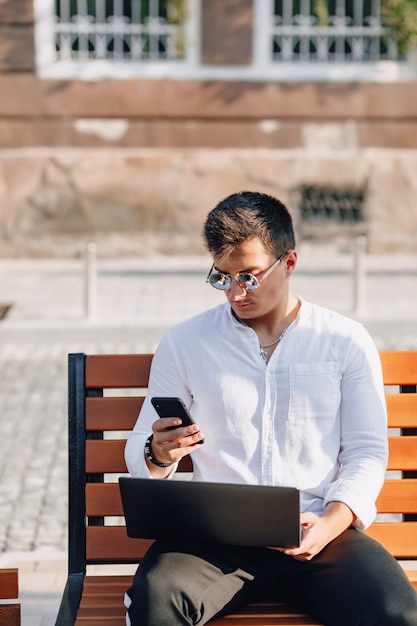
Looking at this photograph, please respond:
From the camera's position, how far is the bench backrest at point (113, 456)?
346cm

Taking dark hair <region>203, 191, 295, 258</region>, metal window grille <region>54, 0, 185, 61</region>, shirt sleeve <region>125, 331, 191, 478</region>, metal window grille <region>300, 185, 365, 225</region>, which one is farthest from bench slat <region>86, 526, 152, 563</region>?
metal window grille <region>54, 0, 185, 61</region>

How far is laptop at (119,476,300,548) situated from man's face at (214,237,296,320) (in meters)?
0.60

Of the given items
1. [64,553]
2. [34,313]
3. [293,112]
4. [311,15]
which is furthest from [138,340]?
[311,15]

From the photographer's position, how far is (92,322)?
10438mm

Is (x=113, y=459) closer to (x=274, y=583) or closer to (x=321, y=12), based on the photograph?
(x=274, y=583)

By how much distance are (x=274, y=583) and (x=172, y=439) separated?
51cm

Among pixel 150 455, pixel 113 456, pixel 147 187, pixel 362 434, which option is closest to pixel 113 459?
pixel 113 456

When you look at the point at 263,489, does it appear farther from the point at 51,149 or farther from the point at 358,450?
the point at 51,149

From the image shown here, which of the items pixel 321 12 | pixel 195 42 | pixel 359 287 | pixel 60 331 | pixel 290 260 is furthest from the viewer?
pixel 321 12

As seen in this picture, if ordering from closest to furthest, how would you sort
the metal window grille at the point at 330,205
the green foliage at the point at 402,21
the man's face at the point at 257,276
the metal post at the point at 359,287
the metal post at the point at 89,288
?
1. the man's face at the point at 257,276
2. the metal post at the point at 89,288
3. the metal post at the point at 359,287
4. the green foliage at the point at 402,21
5. the metal window grille at the point at 330,205

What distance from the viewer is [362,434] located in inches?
127

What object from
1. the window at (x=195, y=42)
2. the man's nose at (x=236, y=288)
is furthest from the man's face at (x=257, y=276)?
the window at (x=195, y=42)

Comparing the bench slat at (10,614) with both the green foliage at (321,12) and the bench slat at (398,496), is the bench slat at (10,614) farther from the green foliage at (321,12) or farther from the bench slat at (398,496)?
the green foliage at (321,12)

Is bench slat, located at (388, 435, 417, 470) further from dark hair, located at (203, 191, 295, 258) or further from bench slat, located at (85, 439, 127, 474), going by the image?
bench slat, located at (85, 439, 127, 474)
